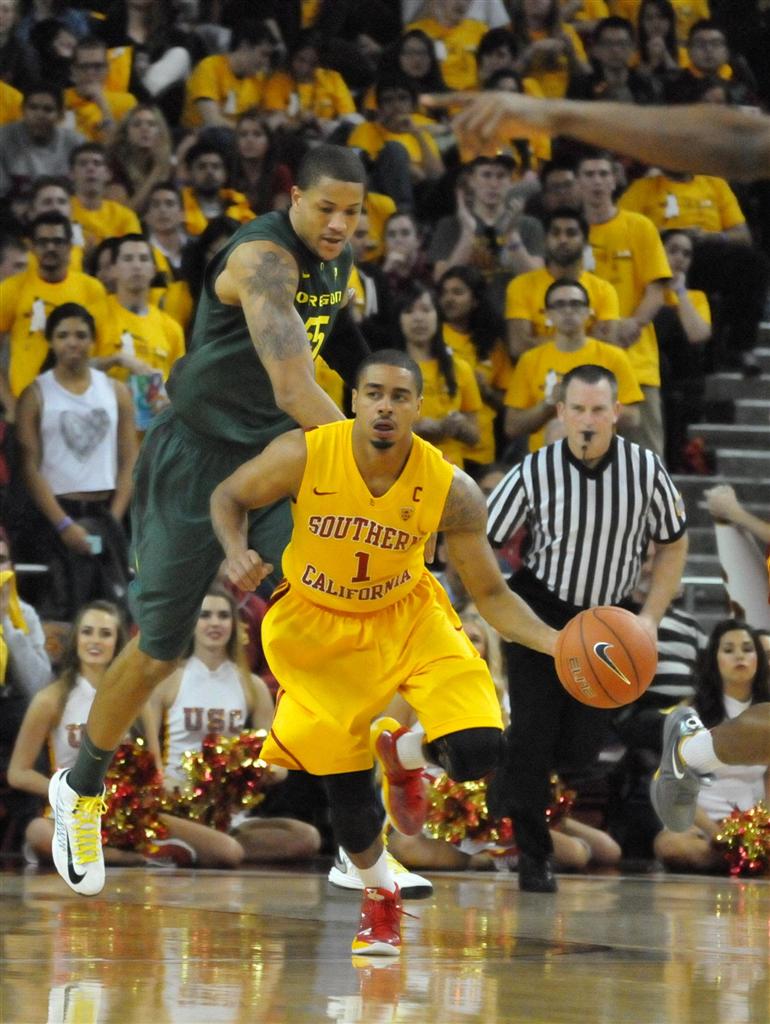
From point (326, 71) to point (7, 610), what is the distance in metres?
5.76

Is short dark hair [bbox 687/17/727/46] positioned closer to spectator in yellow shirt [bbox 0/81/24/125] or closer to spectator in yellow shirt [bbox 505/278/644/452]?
spectator in yellow shirt [bbox 505/278/644/452]

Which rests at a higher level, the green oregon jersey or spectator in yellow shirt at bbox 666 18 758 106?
spectator in yellow shirt at bbox 666 18 758 106

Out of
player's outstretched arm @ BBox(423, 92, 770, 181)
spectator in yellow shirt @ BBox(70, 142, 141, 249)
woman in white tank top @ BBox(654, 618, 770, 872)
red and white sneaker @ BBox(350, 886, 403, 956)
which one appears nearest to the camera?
player's outstretched arm @ BBox(423, 92, 770, 181)

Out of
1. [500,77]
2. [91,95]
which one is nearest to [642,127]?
[91,95]

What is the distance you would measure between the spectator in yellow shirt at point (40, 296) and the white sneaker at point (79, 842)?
3589 mm

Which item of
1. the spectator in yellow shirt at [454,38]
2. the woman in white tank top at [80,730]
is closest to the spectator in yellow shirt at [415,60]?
the spectator in yellow shirt at [454,38]

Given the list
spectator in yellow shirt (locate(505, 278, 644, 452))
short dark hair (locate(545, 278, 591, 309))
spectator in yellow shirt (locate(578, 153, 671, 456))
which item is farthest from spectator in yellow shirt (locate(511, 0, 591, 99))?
spectator in yellow shirt (locate(505, 278, 644, 452))

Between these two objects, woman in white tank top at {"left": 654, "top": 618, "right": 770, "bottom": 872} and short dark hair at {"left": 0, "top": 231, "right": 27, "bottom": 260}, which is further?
short dark hair at {"left": 0, "top": 231, "right": 27, "bottom": 260}

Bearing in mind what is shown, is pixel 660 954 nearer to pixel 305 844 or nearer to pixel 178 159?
pixel 305 844

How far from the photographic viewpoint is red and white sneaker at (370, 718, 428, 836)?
5707 millimetres

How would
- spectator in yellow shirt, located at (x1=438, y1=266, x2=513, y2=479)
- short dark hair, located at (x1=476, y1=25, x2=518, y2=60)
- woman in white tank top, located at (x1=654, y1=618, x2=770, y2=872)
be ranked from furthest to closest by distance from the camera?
short dark hair, located at (x1=476, y1=25, x2=518, y2=60) < spectator in yellow shirt, located at (x1=438, y1=266, x2=513, y2=479) < woman in white tank top, located at (x1=654, y1=618, x2=770, y2=872)

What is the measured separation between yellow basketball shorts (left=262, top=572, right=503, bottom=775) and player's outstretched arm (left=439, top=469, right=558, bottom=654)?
138 millimetres

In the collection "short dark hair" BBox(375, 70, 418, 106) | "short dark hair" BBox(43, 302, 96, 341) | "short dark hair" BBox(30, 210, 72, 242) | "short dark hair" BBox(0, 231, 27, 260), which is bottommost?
"short dark hair" BBox(43, 302, 96, 341)

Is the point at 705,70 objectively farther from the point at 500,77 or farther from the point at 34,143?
the point at 34,143
